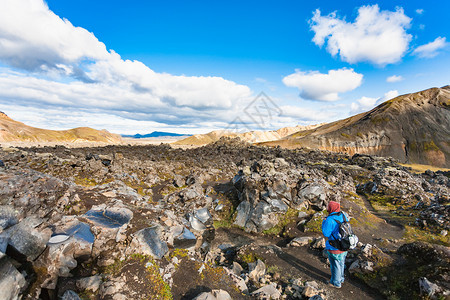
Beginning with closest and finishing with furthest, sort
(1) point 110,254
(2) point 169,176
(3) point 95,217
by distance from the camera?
(1) point 110,254 → (3) point 95,217 → (2) point 169,176

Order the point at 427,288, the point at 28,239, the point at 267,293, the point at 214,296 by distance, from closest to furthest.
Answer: the point at 28,239 → the point at 214,296 → the point at 427,288 → the point at 267,293

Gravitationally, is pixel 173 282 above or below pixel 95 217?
below

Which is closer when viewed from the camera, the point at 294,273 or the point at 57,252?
the point at 57,252

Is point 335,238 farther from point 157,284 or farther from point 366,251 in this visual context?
point 157,284

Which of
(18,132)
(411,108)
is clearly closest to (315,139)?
(411,108)

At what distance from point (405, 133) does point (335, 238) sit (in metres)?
102

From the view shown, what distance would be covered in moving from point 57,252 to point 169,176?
21399mm

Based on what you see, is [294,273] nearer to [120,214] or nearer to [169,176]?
[120,214]

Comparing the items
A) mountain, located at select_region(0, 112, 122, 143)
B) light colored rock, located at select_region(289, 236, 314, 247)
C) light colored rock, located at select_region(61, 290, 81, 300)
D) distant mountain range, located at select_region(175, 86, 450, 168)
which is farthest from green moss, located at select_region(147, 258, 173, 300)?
mountain, located at select_region(0, 112, 122, 143)

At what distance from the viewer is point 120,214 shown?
7.78 m

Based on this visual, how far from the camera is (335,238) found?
727cm

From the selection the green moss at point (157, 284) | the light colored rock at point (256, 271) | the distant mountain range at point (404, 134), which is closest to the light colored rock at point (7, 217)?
the green moss at point (157, 284)

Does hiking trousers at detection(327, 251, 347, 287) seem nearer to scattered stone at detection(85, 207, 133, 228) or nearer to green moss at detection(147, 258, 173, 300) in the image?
green moss at detection(147, 258, 173, 300)

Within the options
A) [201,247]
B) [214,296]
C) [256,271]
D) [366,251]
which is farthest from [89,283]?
[366,251]
